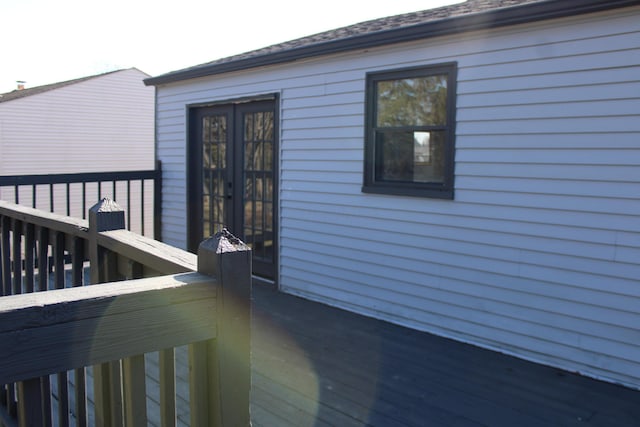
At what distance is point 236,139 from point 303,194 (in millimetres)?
1380

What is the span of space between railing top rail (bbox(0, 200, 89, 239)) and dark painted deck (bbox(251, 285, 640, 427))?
1.54 m

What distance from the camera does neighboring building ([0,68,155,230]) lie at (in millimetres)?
16750

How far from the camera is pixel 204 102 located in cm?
667

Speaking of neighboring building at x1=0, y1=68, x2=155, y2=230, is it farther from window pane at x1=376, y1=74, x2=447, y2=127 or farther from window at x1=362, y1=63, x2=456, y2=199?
window pane at x1=376, y1=74, x2=447, y2=127

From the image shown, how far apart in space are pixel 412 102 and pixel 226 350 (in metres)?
3.77

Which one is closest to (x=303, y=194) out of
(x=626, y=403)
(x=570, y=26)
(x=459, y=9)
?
(x=459, y=9)

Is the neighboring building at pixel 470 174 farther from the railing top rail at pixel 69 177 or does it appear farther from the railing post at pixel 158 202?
the railing post at pixel 158 202


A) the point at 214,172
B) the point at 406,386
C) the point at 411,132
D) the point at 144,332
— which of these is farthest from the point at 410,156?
the point at 144,332

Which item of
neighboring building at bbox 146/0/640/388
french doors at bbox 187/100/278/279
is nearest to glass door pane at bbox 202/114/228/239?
french doors at bbox 187/100/278/279

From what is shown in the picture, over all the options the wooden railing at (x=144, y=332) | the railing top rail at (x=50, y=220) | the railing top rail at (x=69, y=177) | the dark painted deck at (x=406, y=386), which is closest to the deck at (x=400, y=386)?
the dark painted deck at (x=406, y=386)

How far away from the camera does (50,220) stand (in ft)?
6.51

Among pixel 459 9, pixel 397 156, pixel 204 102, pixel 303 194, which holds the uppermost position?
pixel 459 9

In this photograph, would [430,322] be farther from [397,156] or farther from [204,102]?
[204,102]

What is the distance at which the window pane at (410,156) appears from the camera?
4.48m
